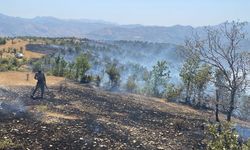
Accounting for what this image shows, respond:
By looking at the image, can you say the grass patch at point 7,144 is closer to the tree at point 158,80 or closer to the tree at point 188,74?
the tree at point 188,74

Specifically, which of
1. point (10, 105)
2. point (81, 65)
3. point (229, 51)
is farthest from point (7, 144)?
point (81, 65)

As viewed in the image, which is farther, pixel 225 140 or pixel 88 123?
pixel 88 123

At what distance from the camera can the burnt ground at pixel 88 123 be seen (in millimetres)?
24094

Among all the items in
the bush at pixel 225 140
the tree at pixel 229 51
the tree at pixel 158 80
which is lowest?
the tree at pixel 158 80

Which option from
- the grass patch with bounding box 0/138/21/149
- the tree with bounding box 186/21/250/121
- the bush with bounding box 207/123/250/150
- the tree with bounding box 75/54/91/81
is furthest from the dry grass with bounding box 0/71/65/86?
the bush with bounding box 207/123/250/150

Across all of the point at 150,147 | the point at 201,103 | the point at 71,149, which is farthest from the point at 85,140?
the point at 201,103

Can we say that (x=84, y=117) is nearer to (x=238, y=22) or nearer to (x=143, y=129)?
(x=143, y=129)

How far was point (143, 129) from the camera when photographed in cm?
2994

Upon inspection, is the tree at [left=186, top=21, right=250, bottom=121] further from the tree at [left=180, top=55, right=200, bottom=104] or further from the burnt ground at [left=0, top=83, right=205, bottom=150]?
the tree at [left=180, top=55, right=200, bottom=104]

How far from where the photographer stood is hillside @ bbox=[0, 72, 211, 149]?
79.5 feet

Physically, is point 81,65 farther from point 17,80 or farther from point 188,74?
point 188,74

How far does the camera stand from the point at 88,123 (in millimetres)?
29203

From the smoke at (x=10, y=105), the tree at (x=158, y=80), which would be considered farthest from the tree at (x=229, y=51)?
the tree at (x=158, y=80)

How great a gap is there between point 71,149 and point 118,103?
17.4 meters
